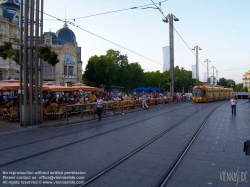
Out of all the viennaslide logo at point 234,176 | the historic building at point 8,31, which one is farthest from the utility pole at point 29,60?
the historic building at point 8,31

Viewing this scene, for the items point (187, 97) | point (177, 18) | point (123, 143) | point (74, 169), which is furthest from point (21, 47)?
point (187, 97)

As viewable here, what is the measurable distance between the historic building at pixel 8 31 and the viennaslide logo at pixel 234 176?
37.9m

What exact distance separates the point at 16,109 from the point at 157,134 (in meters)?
8.63

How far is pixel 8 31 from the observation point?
1556 inches

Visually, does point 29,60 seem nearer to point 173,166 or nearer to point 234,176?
point 173,166

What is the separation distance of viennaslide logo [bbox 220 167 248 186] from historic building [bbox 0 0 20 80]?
124ft

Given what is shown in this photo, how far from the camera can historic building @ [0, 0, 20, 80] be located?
38097 mm

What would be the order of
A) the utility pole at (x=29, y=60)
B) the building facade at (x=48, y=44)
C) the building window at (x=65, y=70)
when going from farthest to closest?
the building window at (x=65, y=70), the building facade at (x=48, y=44), the utility pole at (x=29, y=60)

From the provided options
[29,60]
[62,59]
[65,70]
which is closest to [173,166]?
[29,60]

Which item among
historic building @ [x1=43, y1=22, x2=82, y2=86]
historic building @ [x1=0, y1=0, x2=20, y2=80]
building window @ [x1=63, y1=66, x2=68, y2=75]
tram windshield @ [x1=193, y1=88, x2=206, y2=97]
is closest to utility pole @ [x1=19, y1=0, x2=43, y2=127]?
historic building @ [x1=0, y1=0, x2=20, y2=80]

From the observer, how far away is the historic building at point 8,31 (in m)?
38.1

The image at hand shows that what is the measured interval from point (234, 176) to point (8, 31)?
42.4 metres

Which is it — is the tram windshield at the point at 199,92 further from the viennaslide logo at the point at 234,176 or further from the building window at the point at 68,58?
the viennaslide logo at the point at 234,176

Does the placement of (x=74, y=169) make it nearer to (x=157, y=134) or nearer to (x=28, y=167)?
(x=28, y=167)
